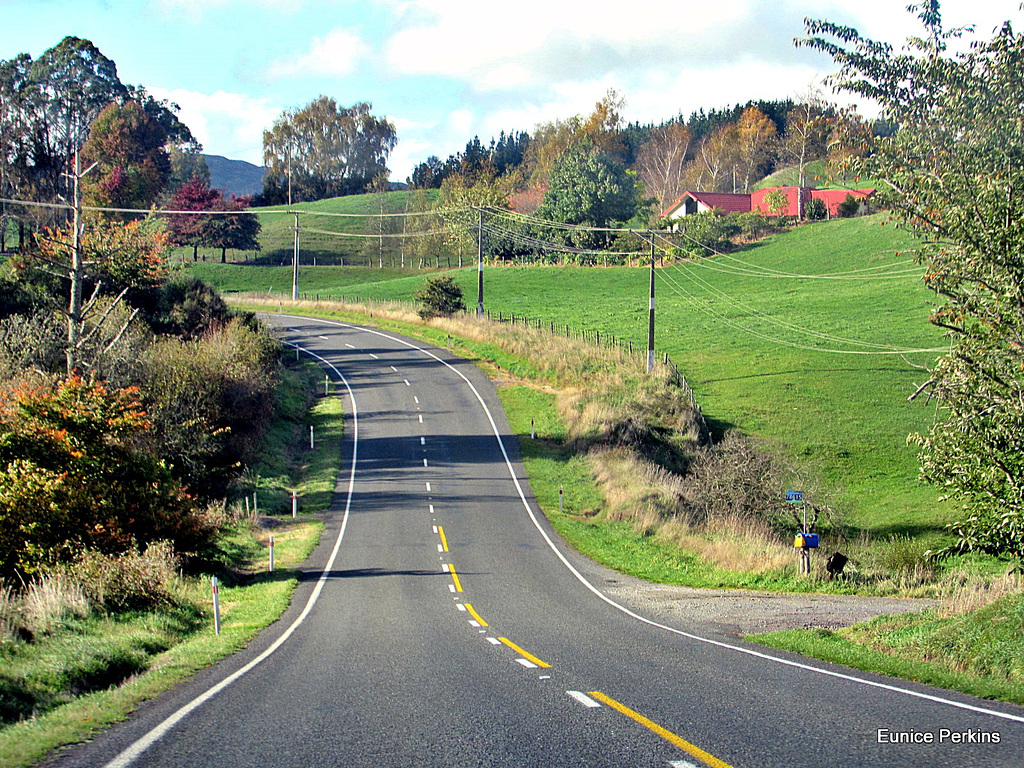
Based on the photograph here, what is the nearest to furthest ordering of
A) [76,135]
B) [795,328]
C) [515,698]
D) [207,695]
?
[515,698] < [207,695] < [795,328] < [76,135]

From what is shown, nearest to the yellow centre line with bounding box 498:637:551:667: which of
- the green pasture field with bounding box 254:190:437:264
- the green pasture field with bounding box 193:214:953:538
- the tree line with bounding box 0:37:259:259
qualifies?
the green pasture field with bounding box 193:214:953:538

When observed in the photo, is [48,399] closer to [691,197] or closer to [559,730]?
[559,730]

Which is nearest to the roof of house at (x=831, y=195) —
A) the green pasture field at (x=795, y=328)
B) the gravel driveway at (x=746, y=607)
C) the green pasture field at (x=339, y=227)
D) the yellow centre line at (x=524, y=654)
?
the green pasture field at (x=795, y=328)

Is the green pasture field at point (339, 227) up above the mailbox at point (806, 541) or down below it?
above

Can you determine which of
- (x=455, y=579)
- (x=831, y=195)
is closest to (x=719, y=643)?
(x=455, y=579)

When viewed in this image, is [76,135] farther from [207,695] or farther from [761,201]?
[207,695]

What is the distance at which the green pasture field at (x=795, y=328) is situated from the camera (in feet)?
127

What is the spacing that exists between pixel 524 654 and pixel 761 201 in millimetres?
107669

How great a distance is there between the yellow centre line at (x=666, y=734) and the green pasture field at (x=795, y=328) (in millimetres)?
10989

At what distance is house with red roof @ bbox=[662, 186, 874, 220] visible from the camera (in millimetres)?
104750

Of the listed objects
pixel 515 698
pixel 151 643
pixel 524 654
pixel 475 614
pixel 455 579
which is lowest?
pixel 455 579

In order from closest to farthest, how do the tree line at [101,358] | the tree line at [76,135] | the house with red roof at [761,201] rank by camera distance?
the tree line at [101,358], the tree line at [76,135], the house with red roof at [761,201]

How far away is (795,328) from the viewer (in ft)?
205

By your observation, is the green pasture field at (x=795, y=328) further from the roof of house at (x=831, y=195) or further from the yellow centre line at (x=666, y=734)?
the yellow centre line at (x=666, y=734)
